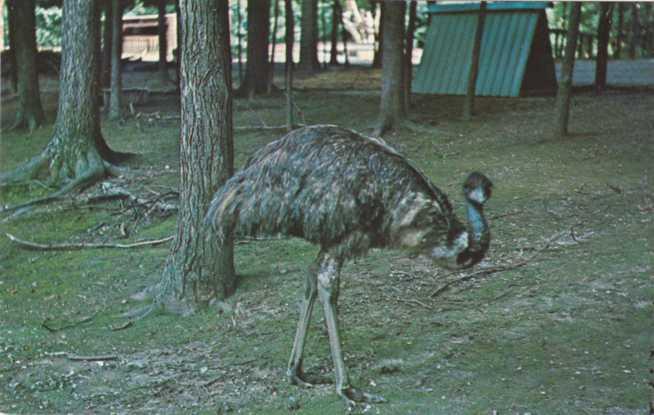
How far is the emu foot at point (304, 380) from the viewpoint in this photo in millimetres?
5133

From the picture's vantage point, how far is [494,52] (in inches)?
623

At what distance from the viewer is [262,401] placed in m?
5.07

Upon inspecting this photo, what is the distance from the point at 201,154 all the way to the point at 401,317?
76.0 inches

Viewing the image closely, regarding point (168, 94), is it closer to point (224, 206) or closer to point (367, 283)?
point (367, 283)

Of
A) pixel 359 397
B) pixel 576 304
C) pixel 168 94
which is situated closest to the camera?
pixel 359 397

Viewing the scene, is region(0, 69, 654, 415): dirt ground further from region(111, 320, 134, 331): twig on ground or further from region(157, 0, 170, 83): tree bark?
region(157, 0, 170, 83): tree bark

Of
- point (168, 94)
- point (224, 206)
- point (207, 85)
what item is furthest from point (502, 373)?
point (168, 94)

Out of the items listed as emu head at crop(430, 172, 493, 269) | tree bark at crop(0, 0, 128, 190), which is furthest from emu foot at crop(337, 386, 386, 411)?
tree bark at crop(0, 0, 128, 190)

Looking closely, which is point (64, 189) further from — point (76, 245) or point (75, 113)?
point (76, 245)

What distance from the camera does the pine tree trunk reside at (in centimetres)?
1675

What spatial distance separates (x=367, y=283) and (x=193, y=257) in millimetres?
1320

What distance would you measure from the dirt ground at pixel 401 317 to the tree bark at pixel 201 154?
230 mm

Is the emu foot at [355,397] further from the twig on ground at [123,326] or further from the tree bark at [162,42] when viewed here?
the tree bark at [162,42]

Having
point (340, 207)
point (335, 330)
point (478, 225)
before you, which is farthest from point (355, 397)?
point (478, 225)
